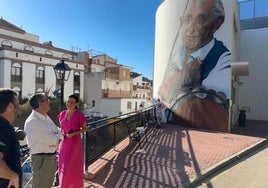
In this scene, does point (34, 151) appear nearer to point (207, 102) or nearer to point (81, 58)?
point (207, 102)

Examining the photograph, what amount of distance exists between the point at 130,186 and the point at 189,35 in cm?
985

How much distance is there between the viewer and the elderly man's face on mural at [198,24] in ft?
40.3

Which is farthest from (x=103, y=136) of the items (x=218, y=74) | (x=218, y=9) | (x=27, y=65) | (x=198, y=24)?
(x=27, y=65)

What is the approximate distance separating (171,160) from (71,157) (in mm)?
3323

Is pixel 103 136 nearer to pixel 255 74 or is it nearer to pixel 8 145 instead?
pixel 8 145

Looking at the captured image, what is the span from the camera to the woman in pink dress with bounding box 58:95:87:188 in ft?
13.0

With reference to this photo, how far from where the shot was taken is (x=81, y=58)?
4725cm

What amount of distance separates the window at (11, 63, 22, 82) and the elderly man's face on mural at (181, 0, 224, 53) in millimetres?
26741

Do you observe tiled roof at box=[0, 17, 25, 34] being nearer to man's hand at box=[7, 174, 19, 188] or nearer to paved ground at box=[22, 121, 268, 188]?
paved ground at box=[22, 121, 268, 188]

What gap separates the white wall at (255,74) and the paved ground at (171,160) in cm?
877

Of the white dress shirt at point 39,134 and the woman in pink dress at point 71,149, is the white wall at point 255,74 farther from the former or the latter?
the white dress shirt at point 39,134

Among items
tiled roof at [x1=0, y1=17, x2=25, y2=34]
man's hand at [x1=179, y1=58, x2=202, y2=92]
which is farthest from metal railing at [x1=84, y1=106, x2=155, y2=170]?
tiled roof at [x1=0, y1=17, x2=25, y2=34]

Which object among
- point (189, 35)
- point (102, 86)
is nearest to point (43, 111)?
point (189, 35)

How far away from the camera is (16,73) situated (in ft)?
109
